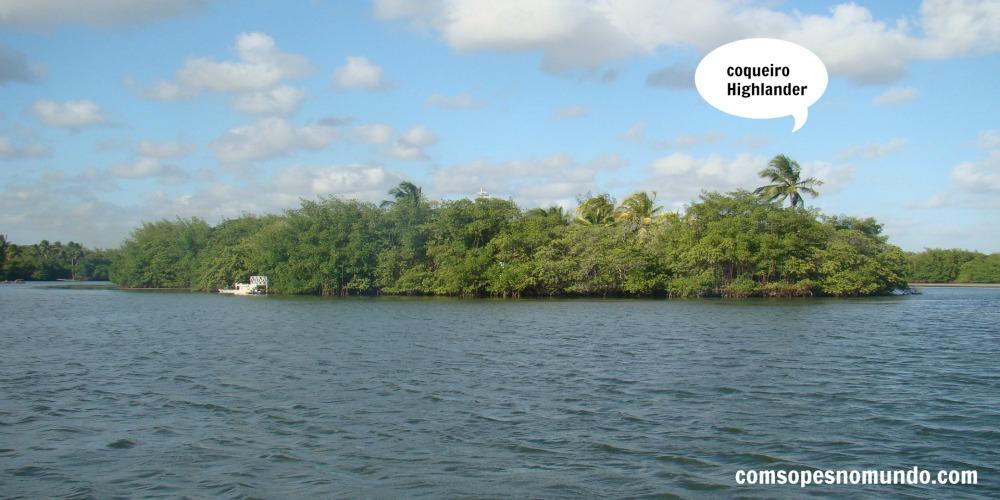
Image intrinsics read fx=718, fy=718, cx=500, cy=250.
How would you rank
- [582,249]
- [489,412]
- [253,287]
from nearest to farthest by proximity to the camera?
[489,412]
[582,249]
[253,287]

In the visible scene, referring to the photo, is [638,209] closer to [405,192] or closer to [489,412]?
[405,192]

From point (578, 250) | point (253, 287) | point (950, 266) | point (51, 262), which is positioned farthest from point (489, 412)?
point (51, 262)

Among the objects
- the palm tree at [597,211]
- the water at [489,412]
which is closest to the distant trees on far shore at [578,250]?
the palm tree at [597,211]

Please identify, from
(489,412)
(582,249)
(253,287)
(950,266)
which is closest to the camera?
(489,412)

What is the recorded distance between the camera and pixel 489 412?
12039 millimetres

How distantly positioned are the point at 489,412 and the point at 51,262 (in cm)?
13843

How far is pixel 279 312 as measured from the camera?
126 feet

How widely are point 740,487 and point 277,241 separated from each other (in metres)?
60.3

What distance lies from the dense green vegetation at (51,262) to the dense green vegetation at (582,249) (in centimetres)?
6134

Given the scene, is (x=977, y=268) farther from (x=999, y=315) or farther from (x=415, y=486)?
(x=415, y=486)

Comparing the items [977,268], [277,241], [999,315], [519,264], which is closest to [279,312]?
[519,264]

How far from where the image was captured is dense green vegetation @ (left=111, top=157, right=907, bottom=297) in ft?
168

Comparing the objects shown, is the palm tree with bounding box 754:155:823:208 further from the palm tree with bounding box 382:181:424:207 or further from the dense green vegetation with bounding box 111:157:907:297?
the palm tree with bounding box 382:181:424:207

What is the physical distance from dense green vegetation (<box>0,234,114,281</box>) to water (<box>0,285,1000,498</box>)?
101m
